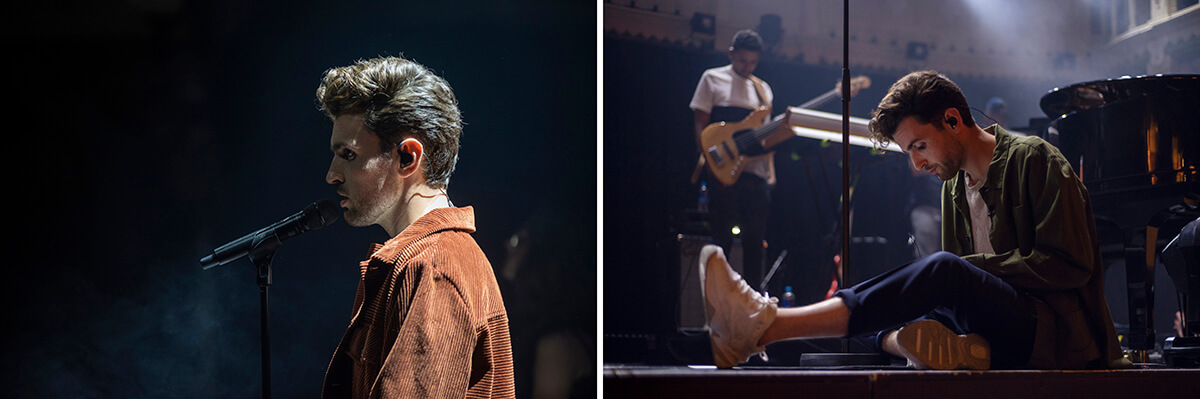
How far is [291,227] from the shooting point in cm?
202

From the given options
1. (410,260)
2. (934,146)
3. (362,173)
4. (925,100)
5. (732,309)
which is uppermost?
Result: (925,100)

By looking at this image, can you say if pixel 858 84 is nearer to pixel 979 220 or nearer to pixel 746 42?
pixel 746 42

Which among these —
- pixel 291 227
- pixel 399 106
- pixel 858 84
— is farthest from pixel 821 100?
pixel 399 106

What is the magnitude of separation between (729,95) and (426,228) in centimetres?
290

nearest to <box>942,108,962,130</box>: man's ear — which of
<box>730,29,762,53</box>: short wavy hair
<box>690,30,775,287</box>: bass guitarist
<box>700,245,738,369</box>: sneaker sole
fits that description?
<box>700,245,738,369</box>: sneaker sole

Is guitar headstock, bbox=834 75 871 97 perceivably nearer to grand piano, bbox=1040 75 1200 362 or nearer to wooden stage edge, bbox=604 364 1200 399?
grand piano, bbox=1040 75 1200 362

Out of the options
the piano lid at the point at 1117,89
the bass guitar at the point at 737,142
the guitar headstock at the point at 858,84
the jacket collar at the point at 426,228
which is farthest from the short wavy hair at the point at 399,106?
the guitar headstock at the point at 858,84

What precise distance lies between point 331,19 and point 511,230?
3.04 ft

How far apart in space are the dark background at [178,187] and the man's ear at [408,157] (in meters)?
1.15

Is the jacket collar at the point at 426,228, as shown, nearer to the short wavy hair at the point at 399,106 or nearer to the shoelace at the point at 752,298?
the short wavy hair at the point at 399,106

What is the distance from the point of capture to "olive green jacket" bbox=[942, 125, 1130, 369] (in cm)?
186

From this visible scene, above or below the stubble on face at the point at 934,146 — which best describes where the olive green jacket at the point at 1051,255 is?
below

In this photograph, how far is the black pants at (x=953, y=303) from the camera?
5.82ft

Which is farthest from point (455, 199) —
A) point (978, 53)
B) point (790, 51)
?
point (978, 53)
